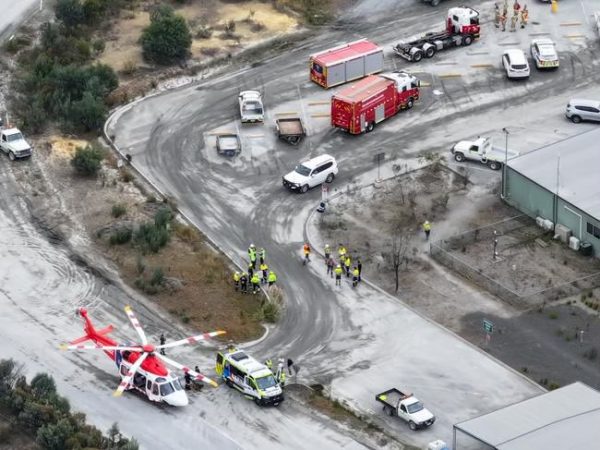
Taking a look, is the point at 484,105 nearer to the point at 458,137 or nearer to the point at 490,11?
the point at 458,137

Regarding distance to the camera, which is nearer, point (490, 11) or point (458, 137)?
point (458, 137)

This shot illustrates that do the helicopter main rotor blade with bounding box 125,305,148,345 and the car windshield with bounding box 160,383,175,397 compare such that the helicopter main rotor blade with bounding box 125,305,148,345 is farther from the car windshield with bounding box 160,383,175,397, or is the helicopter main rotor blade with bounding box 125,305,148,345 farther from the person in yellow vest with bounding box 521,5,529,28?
the person in yellow vest with bounding box 521,5,529,28

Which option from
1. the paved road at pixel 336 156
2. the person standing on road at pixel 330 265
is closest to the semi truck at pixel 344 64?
the paved road at pixel 336 156

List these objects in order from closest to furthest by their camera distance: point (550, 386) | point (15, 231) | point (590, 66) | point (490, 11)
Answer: point (550, 386) < point (15, 231) < point (590, 66) < point (490, 11)

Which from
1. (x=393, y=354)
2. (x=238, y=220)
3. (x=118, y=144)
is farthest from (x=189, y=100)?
(x=393, y=354)

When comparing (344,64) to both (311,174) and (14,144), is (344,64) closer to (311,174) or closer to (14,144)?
(311,174)

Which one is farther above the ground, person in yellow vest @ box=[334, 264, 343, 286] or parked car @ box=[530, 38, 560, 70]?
parked car @ box=[530, 38, 560, 70]

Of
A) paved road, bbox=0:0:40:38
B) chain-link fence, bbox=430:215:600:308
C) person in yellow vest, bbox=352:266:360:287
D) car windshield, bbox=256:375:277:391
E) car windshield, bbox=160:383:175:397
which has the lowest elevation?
chain-link fence, bbox=430:215:600:308

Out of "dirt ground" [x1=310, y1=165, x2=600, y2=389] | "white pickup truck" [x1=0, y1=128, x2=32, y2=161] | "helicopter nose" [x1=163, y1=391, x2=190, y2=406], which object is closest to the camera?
"helicopter nose" [x1=163, y1=391, x2=190, y2=406]

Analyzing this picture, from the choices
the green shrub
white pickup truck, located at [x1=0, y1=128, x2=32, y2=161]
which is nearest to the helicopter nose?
the green shrub
